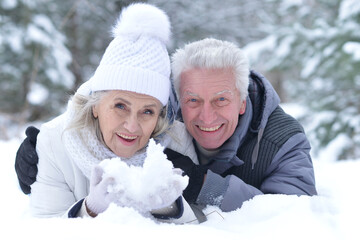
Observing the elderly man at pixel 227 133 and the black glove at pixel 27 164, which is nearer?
the black glove at pixel 27 164

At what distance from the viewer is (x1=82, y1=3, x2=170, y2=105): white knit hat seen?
2.00 m

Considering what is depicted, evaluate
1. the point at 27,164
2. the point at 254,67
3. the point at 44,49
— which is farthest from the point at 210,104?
the point at 44,49

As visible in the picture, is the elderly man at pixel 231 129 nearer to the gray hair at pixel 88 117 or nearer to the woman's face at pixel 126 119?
the gray hair at pixel 88 117

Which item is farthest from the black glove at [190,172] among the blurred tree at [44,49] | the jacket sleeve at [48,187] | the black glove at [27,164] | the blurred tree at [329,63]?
the blurred tree at [44,49]

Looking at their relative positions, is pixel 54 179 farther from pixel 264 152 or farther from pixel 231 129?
pixel 264 152

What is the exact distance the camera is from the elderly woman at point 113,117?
2008 mm

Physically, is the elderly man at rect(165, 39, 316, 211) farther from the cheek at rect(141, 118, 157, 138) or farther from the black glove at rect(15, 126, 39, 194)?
the black glove at rect(15, 126, 39, 194)

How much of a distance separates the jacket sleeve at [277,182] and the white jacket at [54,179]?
0.70 m

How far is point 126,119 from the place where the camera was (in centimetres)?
201

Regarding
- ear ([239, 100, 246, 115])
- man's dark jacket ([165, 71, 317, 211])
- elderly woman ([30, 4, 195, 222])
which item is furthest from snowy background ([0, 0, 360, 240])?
ear ([239, 100, 246, 115])

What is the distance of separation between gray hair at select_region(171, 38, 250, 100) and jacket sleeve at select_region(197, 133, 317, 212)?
1.56ft

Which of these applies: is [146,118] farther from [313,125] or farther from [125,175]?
[313,125]

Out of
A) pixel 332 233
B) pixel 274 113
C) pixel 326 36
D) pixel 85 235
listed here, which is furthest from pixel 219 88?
pixel 326 36

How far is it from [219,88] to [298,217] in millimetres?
1082
